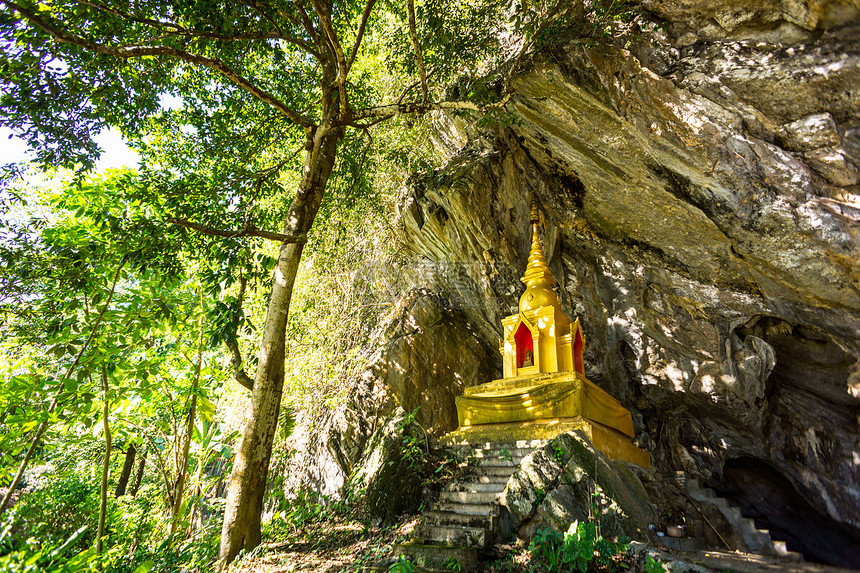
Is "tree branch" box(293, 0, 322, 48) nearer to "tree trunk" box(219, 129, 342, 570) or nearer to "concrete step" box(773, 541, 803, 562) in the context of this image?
"tree trunk" box(219, 129, 342, 570)

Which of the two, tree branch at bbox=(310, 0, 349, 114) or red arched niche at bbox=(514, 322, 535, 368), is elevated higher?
tree branch at bbox=(310, 0, 349, 114)

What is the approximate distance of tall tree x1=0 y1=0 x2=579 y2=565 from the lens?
→ 16.4ft

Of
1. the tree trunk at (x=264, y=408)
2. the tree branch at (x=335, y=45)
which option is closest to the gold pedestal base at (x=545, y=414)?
the tree trunk at (x=264, y=408)

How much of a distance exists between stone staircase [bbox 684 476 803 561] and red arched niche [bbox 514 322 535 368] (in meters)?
3.23

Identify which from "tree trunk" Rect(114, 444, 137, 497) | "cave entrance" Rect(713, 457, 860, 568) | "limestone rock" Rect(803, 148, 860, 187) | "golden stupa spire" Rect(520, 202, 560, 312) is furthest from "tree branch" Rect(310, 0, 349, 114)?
"tree trunk" Rect(114, 444, 137, 497)

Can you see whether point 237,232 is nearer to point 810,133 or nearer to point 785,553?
point 810,133

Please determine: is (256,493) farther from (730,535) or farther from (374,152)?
(374,152)

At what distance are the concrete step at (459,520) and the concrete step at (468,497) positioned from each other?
0.34m

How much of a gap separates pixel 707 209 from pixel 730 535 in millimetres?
4345

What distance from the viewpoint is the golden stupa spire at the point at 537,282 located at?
8.70 m

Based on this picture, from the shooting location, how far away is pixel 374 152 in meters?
9.49

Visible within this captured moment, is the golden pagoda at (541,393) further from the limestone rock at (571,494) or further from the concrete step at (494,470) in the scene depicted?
the limestone rock at (571,494)

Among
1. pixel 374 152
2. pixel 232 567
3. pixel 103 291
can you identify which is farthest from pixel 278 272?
pixel 374 152

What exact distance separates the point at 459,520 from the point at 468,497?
0.62m
